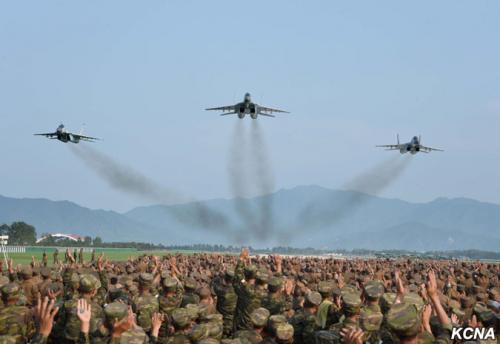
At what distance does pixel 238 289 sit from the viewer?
44.3 feet

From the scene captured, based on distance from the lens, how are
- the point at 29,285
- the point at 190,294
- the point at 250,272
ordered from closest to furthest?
the point at 190,294 < the point at 250,272 < the point at 29,285

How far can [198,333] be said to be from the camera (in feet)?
26.7

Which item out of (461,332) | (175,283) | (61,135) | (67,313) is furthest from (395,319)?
(61,135)

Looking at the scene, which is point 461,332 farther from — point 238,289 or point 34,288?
point 34,288

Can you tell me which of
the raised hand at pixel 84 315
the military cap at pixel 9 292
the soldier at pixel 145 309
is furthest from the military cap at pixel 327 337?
the military cap at pixel 9 292

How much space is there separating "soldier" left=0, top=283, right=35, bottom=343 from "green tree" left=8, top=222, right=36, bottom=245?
130 meters

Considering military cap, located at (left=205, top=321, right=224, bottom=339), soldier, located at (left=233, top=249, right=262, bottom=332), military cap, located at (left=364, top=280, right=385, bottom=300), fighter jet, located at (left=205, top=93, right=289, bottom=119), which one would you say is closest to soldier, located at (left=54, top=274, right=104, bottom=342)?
military cap, located at (left=205, top=321, right=224, bottom=339)

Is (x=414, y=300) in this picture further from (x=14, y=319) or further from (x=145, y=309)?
(x=14, y=319)

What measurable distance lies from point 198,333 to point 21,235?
14219cm

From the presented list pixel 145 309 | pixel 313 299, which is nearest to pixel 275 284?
pixel 313 299

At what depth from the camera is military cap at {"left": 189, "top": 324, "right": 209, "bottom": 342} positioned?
8117mm

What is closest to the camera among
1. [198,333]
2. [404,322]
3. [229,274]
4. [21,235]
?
[404,322]

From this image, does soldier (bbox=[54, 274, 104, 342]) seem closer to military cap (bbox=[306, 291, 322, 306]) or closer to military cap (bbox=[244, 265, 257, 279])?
military cap (bbox=[306, 291, 322, 306])

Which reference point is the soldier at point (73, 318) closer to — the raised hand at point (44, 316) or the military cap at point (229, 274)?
the raised hand at point (44, 316)
